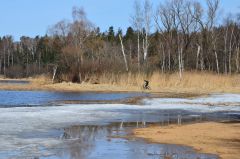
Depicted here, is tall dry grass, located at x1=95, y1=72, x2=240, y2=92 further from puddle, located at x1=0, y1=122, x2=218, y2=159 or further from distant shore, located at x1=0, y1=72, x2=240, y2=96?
puddle, located at x1=0, y1=122, x2=218, y2=159

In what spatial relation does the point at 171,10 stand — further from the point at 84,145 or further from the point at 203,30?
the point at 84,145

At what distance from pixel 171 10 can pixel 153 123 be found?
47.2m

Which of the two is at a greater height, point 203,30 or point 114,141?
point 203,30

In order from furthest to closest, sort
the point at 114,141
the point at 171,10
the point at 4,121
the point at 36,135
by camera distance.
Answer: the point at 171,10
the point at 4,121
the point at 36,135
the point at 114,141

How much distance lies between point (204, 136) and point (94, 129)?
337cm

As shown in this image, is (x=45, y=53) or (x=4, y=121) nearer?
(x=4, y=121)

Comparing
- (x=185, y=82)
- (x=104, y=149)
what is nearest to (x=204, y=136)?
(x=104, y=149)

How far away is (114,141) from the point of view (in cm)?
1215

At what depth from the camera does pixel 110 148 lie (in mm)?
10992

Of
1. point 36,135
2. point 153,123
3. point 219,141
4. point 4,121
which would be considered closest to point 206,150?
point 219,141

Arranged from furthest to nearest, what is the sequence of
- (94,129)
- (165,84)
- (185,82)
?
(165,84) < (185,82) < (94,129)

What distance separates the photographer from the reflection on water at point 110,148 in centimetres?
1006

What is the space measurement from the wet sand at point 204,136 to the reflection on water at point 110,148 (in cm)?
49

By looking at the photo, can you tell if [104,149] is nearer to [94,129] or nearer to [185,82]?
[94,129]
